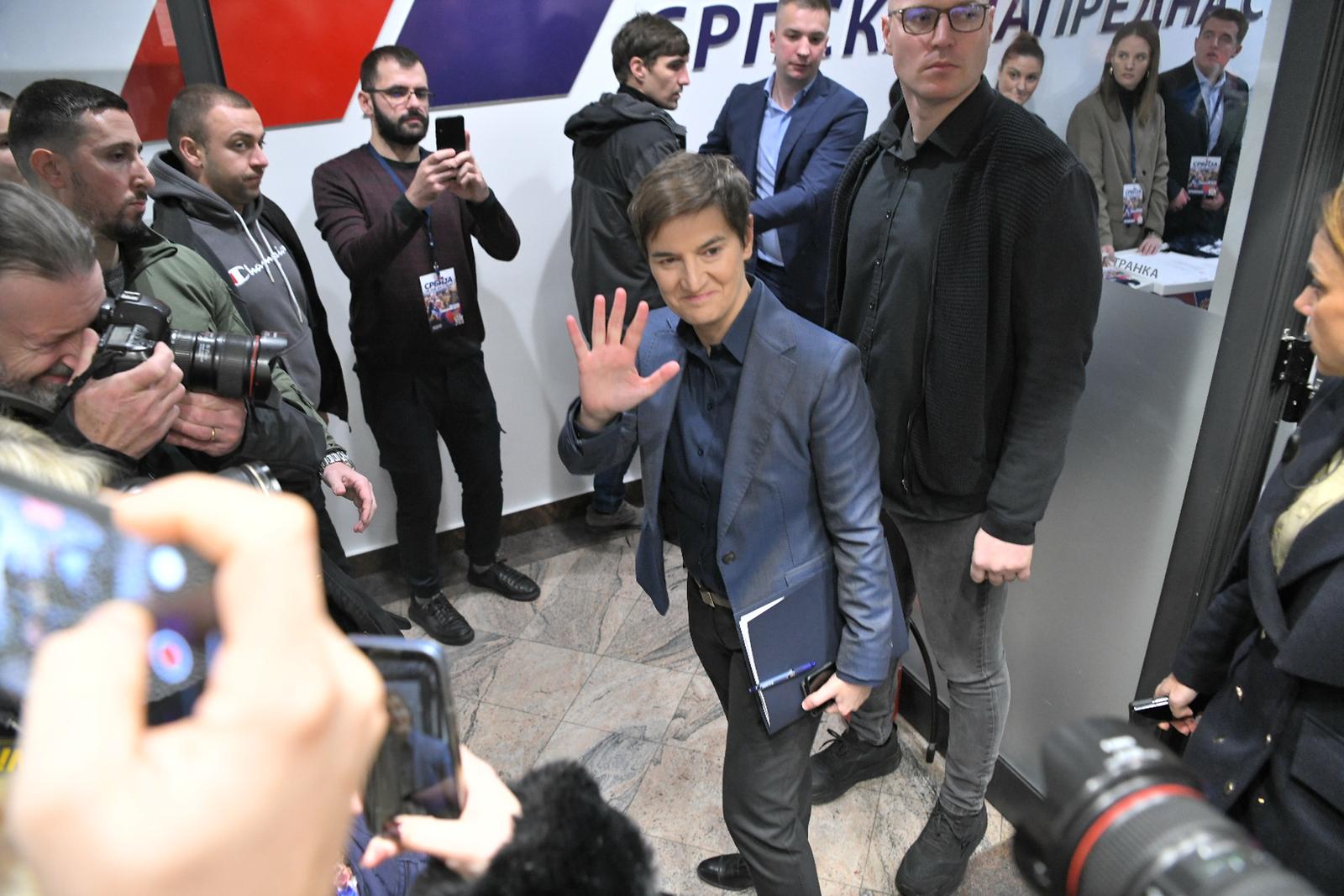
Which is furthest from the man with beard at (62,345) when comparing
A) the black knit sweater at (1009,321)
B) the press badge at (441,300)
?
the press badge at (441,300)

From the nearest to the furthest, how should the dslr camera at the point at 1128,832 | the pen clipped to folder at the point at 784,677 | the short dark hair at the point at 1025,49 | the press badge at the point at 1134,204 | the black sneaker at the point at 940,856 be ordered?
the dslr camera at the point at 1128,832 < the pen clipped to folder at the point at 784,677 < the press badge at the point at 1134,204 < the short dark hair at the point at 1025,49 < the black sneaker at the point at 940,856

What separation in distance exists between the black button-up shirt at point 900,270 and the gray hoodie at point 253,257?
1.58 m

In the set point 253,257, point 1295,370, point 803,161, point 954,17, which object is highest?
point 954,17

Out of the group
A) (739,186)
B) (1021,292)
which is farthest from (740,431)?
(1021,292)

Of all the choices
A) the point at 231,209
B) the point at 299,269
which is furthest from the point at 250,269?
the point at 299,269

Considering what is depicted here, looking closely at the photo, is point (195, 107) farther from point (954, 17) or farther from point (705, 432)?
point (954, 17)

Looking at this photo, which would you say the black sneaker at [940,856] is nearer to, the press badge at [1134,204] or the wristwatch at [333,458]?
the press badge at [1134,204]

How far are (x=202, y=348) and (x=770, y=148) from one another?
7.63 ft

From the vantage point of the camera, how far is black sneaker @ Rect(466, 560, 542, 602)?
131 inches

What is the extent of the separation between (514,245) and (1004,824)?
7.46 feet

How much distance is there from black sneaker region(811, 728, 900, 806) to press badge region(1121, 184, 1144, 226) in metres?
1.43

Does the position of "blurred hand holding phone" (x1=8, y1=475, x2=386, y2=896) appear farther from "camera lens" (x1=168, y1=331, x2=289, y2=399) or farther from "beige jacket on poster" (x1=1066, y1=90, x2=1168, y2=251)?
"beige jacket on poster" (x1=1066, y1=90, x2=1168, y2=251)

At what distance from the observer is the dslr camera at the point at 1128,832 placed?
64cm

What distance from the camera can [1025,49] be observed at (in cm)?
197
